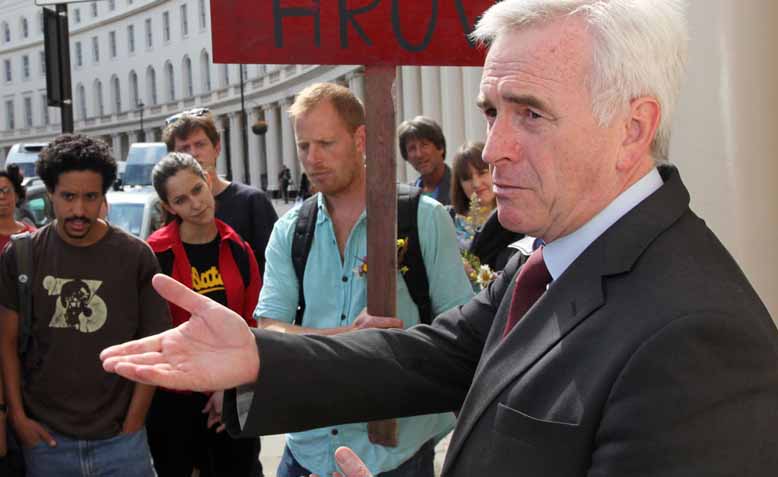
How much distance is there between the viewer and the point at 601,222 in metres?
1.67

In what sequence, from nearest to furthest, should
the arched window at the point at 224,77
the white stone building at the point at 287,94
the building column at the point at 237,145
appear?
the white stone building at the point at 287,94 < the building column at the point at 237,145 < the arched window at the point at 224,77

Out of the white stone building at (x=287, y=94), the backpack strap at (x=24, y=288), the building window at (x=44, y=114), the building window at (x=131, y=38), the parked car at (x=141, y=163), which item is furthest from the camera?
the building window at (x=44, y=114)

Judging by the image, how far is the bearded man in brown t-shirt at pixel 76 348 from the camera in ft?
12.3

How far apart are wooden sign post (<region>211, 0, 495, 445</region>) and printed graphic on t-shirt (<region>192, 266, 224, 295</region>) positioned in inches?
61.0

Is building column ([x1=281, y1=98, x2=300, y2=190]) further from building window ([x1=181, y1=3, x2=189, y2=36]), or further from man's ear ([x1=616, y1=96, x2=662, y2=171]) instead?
man's ear ([x1=616, y1=96, x2=662, y2=171])

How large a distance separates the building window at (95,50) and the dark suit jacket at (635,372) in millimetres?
84512

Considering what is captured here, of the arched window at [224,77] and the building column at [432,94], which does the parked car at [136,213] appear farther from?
the arched window at [224,77]

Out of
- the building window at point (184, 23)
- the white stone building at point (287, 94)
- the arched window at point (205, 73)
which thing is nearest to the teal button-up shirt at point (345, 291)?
the white stone building at point (287, 94)

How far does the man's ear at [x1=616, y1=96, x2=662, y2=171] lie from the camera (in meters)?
1.66

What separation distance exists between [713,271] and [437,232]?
5.42 feet

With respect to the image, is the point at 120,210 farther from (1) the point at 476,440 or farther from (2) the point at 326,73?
(2) the point at 326,73

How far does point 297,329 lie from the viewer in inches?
119

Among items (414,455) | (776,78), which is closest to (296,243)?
(414,455)

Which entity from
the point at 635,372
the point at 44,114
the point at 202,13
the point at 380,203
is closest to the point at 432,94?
the point at 380,203
